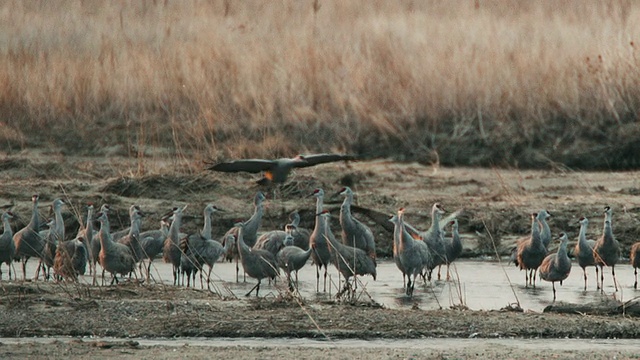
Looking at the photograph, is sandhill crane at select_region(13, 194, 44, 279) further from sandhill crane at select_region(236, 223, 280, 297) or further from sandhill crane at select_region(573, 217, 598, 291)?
sandhill crane at select_region(573, 217, 598, 291)

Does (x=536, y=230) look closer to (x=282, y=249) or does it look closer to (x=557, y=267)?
(x=557, y=267)

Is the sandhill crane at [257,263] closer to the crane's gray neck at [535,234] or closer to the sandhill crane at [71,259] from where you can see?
the sandhill crane at [71,259]

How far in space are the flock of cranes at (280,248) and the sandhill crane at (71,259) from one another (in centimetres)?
1

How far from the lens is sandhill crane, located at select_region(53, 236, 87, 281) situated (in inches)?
440

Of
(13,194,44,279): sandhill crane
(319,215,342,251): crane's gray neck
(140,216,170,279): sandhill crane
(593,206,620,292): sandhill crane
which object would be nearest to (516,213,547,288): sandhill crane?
(593,206,620,292): sandhill crane

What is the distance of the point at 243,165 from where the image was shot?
12609 mm

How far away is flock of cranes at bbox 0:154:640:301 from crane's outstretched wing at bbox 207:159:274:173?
11 mm

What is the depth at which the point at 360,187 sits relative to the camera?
1656 cm

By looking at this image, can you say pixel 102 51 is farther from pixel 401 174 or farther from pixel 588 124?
pixel 588 124

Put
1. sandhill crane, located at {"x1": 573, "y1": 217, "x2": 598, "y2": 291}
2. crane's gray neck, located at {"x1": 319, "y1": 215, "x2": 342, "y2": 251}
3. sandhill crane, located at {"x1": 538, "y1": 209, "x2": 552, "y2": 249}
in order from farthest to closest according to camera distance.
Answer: sandhill crane, located at {"x1": 538, "y1": 209, "x2": 552, "y2": 249} < sandhill crane, located at {"x1": 573, "y1": 217, "x2": 598, "y2": 291} < crane's gray neck, located at {"x1": 319, "y1": 215, "x2": 342, "y2": 251}

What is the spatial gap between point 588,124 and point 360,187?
12.0 ft

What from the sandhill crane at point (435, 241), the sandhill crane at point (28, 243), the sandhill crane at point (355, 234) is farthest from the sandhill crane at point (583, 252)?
the sandhill crane at point (28, 243)

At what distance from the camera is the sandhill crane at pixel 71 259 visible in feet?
36.7

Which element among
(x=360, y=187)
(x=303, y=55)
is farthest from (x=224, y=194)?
(x=303, y=55)
